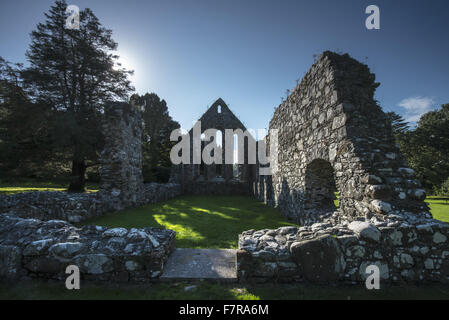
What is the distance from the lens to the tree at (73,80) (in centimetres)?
913

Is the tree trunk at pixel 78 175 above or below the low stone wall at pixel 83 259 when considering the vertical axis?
above

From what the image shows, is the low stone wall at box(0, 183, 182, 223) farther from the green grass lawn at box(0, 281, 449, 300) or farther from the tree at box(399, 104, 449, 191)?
the tree at box(399, 104, 449, 191)

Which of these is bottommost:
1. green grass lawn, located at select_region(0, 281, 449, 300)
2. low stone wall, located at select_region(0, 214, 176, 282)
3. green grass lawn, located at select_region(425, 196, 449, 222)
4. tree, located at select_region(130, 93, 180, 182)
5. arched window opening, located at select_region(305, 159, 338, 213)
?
green grass lawn, located at select_region(425, 196, 449, 222)

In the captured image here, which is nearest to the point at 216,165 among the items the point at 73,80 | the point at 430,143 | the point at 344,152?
the point at 73,80

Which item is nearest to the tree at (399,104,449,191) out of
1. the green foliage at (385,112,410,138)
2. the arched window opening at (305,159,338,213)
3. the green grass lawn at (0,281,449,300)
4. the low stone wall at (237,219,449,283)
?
the green foliage at (385,112,410,138)

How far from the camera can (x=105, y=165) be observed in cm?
817

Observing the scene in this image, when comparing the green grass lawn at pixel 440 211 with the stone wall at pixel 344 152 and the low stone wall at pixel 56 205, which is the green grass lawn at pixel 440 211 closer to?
the stone wall at pixel 344 152

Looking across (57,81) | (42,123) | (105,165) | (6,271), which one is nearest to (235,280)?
(6,271)

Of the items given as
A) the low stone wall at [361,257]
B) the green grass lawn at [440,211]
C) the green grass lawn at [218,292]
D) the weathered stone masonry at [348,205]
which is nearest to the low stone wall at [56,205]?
the green grass lawn at [218,292]

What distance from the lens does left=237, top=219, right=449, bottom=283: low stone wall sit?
240cm

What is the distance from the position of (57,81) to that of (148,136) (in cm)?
1378

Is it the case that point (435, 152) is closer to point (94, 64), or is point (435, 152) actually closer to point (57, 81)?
point (94, 64)

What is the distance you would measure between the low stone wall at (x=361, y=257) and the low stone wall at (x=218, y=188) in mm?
13497

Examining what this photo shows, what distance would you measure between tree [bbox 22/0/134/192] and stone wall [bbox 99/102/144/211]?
2.11 metres
